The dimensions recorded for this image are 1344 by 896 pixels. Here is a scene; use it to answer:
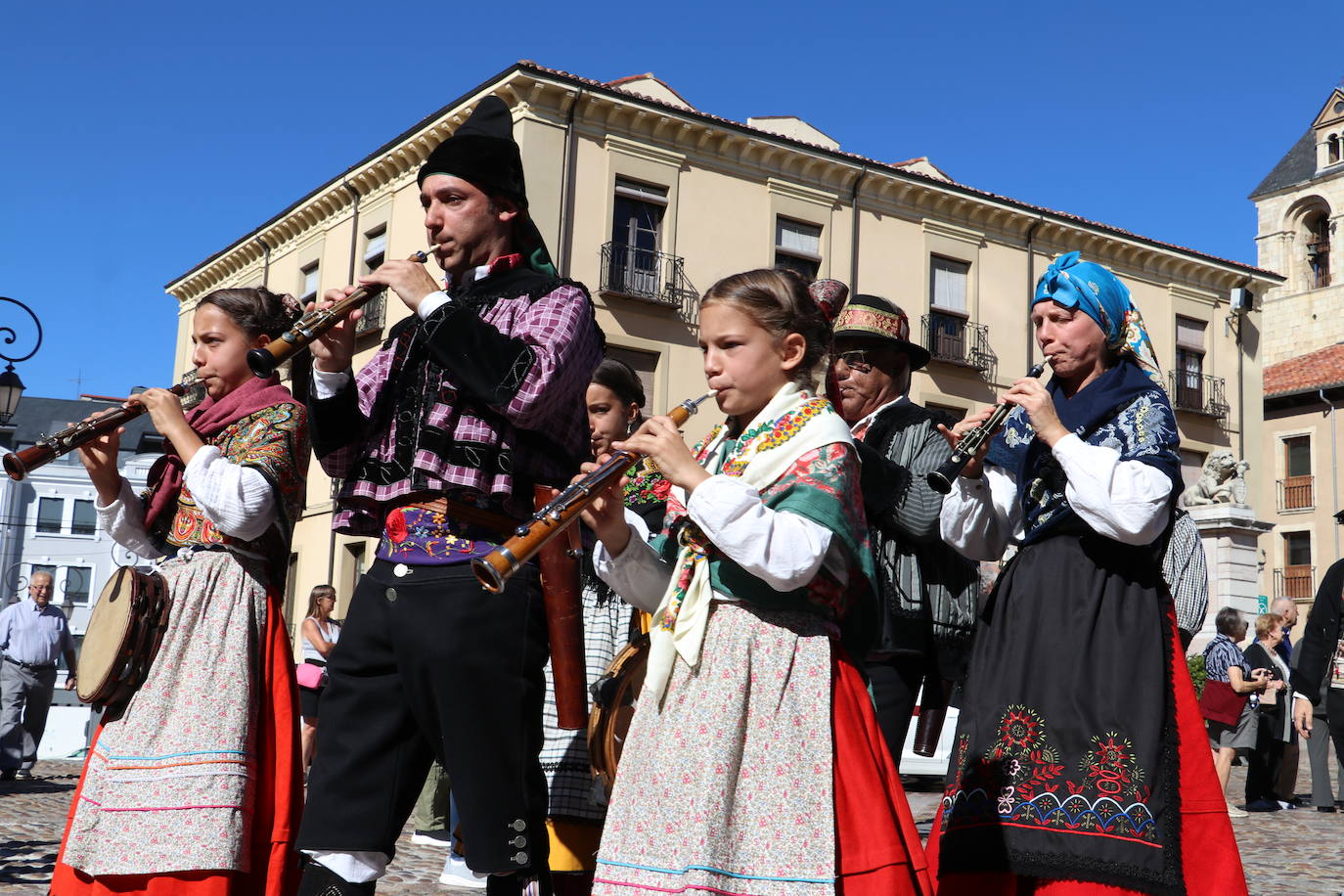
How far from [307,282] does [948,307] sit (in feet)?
47.0

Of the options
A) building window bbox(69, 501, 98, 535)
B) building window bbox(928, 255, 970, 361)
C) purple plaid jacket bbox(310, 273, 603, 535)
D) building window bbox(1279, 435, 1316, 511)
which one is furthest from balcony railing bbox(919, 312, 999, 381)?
building window bbox(69, 501, 98, 535)

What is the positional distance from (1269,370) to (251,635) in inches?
1953

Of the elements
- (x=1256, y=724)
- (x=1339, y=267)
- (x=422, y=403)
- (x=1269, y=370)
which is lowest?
(x=1256, y=724)

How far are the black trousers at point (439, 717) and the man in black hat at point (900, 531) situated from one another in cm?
123

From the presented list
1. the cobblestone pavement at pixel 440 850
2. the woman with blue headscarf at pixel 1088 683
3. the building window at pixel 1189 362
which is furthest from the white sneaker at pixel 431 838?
the building window at pixel 1189 362

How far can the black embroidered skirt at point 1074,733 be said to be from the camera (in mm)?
3447

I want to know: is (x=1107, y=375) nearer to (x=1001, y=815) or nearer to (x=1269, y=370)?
(x=1001, y=815)

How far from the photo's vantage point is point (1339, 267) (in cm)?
5938

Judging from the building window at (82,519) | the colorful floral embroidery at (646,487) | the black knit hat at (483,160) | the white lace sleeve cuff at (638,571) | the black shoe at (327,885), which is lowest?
the black shoe at (327,885)

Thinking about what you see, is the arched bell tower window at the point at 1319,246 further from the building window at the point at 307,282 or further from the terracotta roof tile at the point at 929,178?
the building window at the point at 307,282

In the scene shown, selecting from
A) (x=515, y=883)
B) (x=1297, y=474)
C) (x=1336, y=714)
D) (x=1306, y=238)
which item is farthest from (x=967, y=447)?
(x=1306, y=238)

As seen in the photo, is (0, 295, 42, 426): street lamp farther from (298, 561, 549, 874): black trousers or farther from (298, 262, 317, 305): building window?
(298, 262, 317, 305): building window

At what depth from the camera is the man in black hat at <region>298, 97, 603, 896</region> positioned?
320 cm

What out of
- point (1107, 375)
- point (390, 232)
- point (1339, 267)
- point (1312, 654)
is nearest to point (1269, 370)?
point (1339, 267)
